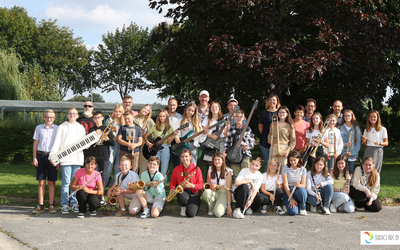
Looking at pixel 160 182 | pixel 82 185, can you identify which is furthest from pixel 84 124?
pixel 160 182

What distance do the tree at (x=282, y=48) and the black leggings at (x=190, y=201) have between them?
4210mm

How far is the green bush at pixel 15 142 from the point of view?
1515 cm

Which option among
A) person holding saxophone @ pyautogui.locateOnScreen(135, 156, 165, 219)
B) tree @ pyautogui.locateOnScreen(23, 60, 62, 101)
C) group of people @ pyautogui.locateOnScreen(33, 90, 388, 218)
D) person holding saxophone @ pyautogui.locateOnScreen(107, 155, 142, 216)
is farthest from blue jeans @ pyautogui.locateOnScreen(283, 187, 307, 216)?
tree @ pyautogui.locateOnScreen(23, 60, 62, 101)

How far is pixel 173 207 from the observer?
277 inches

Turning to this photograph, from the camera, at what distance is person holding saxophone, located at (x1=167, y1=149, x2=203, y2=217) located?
652cm

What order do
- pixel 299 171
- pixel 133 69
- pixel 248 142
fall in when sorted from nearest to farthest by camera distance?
pixel 299 171, pixel 248 142, pixel 133 69

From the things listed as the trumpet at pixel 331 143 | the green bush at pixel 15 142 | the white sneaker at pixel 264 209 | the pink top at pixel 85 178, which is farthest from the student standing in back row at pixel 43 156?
the green bush at pixel 15 142

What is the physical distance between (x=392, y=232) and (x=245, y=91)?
20.7ft

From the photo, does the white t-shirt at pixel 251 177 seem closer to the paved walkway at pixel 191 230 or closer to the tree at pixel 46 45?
the paved walkway at pixel 191 230

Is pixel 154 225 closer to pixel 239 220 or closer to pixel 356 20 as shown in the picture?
pixel 239 220

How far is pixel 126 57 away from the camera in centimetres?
4172

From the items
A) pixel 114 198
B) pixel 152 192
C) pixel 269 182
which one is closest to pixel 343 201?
pixel 269 182

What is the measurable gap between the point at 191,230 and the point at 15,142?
12203 millimetres

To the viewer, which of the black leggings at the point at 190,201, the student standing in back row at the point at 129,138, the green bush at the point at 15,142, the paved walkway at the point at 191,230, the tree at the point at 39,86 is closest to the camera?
the paved walkway at the point at 191,230
